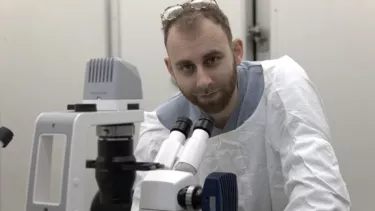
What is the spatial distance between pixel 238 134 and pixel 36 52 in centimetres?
109

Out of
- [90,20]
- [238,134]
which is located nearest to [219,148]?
[238,134]

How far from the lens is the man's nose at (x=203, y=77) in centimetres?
110

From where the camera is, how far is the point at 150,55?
1865mm

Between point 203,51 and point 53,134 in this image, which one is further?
point 203,51

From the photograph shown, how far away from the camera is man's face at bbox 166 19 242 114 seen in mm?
1099

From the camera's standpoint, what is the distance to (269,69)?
1.27 m

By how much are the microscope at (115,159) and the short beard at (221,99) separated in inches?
5.8

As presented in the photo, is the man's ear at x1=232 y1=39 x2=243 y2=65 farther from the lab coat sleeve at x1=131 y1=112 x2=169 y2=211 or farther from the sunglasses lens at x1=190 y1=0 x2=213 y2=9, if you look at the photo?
the lab coat sleeve at x1=131 y1=112 x2=169 y2=211

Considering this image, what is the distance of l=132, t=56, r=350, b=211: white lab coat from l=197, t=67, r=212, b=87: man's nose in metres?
0.18

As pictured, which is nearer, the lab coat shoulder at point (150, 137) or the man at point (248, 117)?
the man at point (248, 117)

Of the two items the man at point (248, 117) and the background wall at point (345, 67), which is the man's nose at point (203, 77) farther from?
the background wall at point (345, 67)

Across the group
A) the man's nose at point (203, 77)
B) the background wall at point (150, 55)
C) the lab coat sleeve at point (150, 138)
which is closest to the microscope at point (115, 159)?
the man's nose at point (203, 77)

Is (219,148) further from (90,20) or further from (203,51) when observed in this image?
→ (90,20)

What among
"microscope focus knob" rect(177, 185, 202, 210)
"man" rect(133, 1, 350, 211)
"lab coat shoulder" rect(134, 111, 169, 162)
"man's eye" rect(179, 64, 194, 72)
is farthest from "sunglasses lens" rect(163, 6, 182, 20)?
"microscope focus knob" rect(177, 185, 202, 210)
